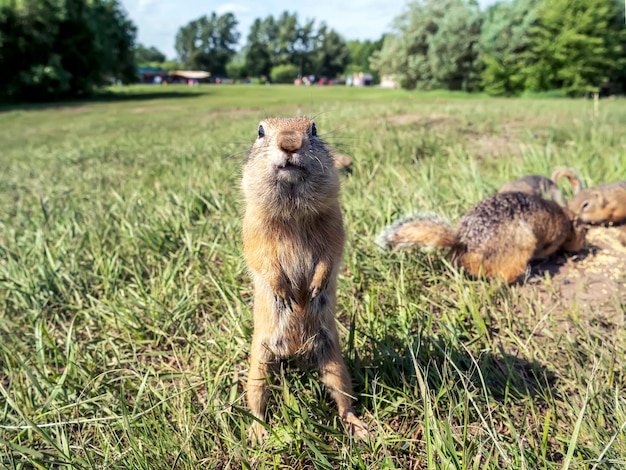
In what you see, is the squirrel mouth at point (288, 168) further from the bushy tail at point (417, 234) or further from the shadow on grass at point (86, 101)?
the shadow on grass at point (86, 101)

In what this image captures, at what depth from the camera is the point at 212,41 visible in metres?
105

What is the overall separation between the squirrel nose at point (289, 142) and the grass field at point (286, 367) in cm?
60

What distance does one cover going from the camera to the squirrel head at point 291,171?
1515 millimetres

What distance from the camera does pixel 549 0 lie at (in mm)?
30797

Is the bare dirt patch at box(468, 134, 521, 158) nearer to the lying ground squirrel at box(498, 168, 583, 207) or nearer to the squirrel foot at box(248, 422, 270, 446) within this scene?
the lying ground squirrel at box(498, 168, 583, 207)

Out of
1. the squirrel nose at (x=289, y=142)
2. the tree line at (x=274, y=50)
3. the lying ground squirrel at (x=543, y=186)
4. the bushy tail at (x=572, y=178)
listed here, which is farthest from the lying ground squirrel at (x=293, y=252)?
the tree line at (x=274, y=50)

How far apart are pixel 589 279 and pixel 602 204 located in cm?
80

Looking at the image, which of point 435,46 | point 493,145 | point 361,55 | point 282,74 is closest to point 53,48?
point 435,46

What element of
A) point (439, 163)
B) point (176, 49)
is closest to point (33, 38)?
point (439, 163)

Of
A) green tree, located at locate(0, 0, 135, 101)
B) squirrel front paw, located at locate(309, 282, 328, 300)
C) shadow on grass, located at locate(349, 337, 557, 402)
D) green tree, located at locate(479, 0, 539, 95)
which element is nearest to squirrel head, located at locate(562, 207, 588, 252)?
shadow on grass, located at locate(349, 337, 557, 402)

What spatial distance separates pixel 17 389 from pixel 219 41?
11591 cm

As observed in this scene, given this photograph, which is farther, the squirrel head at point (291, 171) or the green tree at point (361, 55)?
the green tree at point (361, 55)

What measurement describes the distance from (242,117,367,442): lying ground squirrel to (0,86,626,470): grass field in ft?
0.45

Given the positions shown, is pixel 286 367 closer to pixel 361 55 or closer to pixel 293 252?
pixel 293 252
